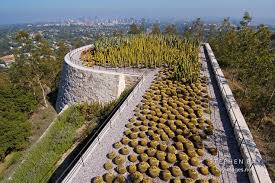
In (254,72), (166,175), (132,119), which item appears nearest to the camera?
(166,175)

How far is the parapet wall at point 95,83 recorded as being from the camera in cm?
2147

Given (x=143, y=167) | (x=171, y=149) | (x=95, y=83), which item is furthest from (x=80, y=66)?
(x=143, y=167)

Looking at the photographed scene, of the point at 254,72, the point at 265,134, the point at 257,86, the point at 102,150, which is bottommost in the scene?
the point at 265,134

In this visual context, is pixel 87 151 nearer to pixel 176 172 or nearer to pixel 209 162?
pixel 176 172

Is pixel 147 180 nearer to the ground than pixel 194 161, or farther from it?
nearer to the ground

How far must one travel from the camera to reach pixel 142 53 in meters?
26.2

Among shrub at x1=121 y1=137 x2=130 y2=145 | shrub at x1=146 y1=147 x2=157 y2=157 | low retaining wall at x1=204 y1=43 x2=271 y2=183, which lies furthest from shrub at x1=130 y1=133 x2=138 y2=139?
low retaining wall at x1=204 y1=43 x2=271 y2=183

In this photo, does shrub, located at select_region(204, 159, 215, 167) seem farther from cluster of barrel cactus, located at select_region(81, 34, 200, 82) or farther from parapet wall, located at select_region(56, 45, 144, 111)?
cluster of barrel cactus, located at select_region(81, 34, 200, 82)

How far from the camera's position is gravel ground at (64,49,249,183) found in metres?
10.4

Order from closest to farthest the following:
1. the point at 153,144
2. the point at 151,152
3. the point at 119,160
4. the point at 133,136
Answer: the point at 119,160 → the point at 151,152 → the point at 153,144 → the point at 133,136

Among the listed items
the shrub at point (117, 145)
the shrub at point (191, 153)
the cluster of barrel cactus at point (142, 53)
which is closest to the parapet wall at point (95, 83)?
the cluster of barrel cactus at point (142, 53)

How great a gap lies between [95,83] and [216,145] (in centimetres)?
1328

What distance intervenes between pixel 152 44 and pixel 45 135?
655 inches

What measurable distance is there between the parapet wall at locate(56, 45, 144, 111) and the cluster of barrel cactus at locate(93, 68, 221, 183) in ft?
13.6
